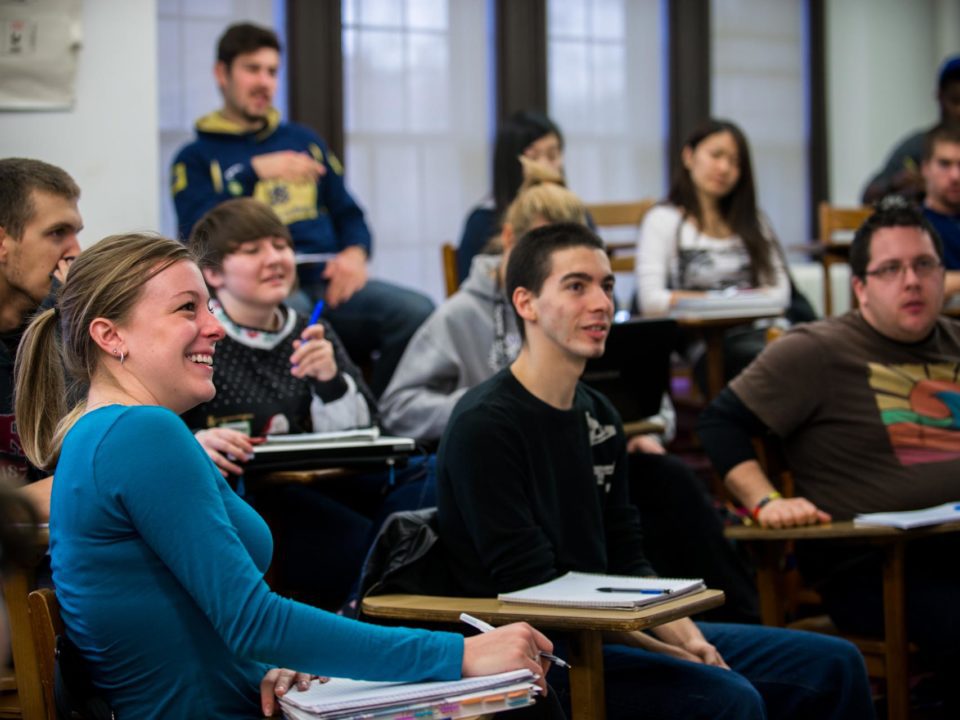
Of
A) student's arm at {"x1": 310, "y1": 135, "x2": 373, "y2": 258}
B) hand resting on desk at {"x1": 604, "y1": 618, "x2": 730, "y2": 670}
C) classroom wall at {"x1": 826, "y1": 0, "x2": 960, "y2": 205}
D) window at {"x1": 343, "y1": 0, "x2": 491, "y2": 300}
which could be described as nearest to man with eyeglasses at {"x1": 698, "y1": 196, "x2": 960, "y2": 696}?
hand resting on desk at {"x1": 604, "y1": 618, "x2": 730, "y2": 670}

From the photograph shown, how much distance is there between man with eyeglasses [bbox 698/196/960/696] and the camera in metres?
2.58

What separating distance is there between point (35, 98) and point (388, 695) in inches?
98.2

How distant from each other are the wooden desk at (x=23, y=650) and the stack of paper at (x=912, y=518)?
150cm

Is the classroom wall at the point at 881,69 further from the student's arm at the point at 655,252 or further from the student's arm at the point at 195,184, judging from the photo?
the student's arm at the point at 195,184

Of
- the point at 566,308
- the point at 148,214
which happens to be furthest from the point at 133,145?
the point at 566,308

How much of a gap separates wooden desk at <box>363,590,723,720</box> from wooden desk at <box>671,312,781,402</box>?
1.97 metres

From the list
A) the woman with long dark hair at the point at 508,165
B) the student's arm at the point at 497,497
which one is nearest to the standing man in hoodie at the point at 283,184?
the woman with long dark hair at the point at 508,165

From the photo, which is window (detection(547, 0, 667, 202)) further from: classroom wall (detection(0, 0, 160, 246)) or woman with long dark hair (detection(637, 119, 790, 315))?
classroom wall (detection(0, 0, 160, 246))

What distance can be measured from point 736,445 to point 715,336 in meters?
1.31

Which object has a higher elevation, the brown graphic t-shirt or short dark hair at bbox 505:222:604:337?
short dark hair at bbox 505:222:604:337

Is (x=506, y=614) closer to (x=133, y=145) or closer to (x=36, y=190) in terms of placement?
(x=36, y=190)

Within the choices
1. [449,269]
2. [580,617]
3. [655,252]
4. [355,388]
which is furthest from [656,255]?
[580,617]

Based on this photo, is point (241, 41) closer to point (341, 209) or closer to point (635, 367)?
point (341, 209)

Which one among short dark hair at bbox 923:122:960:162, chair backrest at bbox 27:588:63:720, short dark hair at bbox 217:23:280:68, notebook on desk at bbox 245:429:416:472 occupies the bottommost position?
chair backrest at bbox 27:588:63:720
